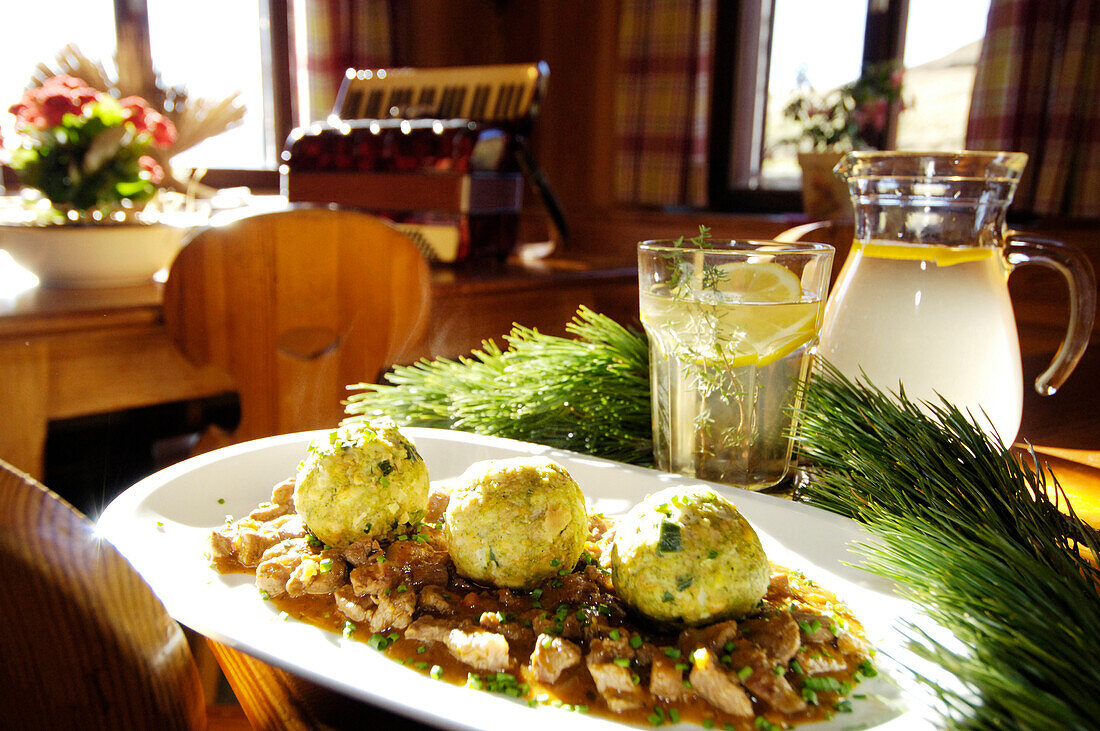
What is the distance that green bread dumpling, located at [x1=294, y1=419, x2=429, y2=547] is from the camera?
1.85 feet

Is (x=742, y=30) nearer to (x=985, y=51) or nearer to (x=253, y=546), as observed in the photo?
(x=985, y=51)

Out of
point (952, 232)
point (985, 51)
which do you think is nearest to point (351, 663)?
point (952, 232)

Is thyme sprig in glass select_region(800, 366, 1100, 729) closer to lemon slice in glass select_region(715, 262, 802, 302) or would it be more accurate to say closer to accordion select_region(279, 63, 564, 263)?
lemon slice in glass select_region(715, 262, 802, 302)

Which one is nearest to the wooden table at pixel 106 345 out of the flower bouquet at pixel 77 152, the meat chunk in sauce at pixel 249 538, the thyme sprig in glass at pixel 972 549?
the flower bouquet at pixel 77 152

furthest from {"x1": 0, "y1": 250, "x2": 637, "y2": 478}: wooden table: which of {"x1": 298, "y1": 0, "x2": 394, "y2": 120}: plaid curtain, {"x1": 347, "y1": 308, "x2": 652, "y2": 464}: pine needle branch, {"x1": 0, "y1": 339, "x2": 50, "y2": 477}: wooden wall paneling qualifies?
{"x1": 298, "y1": 0, "x2": 394, "y2": 120}: plaid curtain

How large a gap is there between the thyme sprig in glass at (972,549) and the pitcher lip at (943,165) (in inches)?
6.9

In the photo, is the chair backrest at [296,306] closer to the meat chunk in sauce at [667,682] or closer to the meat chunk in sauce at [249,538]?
the meat chunk in sauce at [249,538]

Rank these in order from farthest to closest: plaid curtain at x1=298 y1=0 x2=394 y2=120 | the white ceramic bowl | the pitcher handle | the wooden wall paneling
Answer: plaid curtain at x1=298 y1=0 x2=394 y2=120 → the white ceramic bowl → the wooden wall paneling → the pitcher handle

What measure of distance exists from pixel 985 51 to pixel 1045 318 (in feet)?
3.23

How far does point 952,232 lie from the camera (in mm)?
667

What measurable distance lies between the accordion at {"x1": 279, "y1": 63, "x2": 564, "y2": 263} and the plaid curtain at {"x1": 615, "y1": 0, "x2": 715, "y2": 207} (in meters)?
1.32

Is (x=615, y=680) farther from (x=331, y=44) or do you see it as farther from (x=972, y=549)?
(x=331, y=44)

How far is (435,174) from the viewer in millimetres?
1986

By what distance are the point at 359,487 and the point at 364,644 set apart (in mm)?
124
